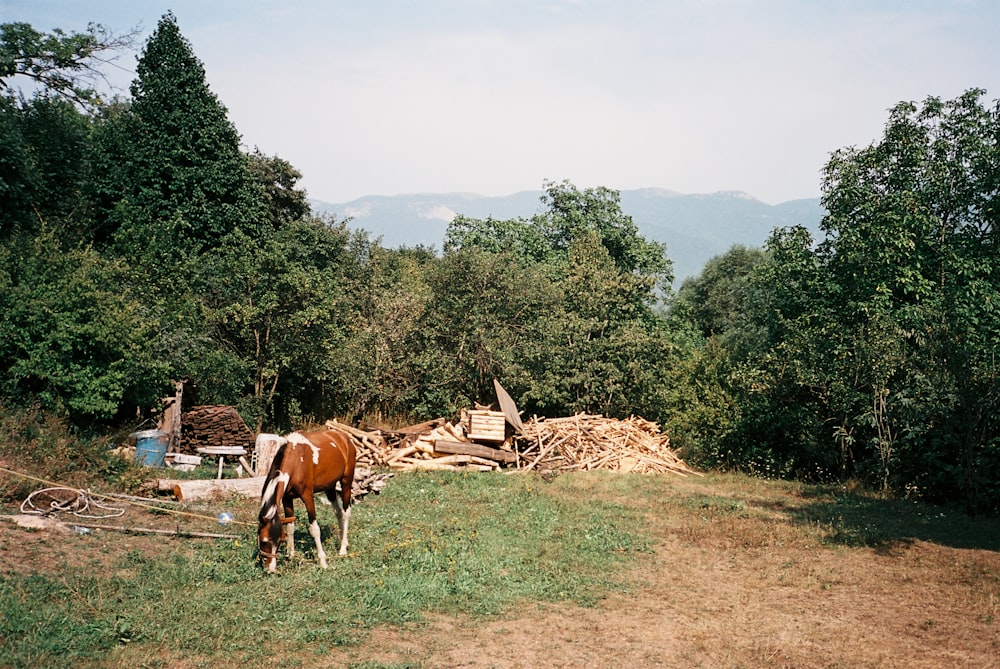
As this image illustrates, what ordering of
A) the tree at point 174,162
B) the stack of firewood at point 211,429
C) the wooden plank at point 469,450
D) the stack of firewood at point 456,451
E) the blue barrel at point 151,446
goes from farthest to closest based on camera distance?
the tree at point 174,162, the wooden plank at point 469,450, the stack of firewood at point 456,451, the stack of firewood at point 211,429, the blue barrel at point 151,446

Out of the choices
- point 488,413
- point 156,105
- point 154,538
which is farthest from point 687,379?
point 156,105

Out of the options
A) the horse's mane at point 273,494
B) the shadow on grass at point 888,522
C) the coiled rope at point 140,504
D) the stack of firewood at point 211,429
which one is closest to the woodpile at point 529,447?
the stack of firewood at point 211,429

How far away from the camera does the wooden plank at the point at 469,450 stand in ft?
64.9

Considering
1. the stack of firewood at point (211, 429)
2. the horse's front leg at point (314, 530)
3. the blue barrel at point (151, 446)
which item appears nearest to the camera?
the horse's front leg at point (314, 530)

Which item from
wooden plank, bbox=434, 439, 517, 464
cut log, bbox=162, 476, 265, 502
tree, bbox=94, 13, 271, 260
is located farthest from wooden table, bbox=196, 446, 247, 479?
tree, bbox=94, 13, 271, 260

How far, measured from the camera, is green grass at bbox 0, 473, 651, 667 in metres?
7.32

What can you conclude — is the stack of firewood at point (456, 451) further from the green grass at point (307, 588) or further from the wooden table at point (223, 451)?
the green grass at point (307, 588)

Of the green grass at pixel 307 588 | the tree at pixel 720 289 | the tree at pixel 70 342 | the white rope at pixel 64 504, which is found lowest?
the green grass at pixel 307 588

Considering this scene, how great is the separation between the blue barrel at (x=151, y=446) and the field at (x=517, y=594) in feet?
12.5

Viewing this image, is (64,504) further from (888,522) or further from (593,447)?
(888,522)

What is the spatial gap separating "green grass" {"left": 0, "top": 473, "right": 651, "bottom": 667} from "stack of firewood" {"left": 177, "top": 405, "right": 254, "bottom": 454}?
6301 millimetres

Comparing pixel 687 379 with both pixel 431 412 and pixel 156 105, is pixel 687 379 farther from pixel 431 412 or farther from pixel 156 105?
pixel 156 105

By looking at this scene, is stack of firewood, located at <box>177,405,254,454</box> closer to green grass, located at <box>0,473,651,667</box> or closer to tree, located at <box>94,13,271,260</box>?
green grass, located at <box>0,473,651,667</box>

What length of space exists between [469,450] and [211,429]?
21.9ft
